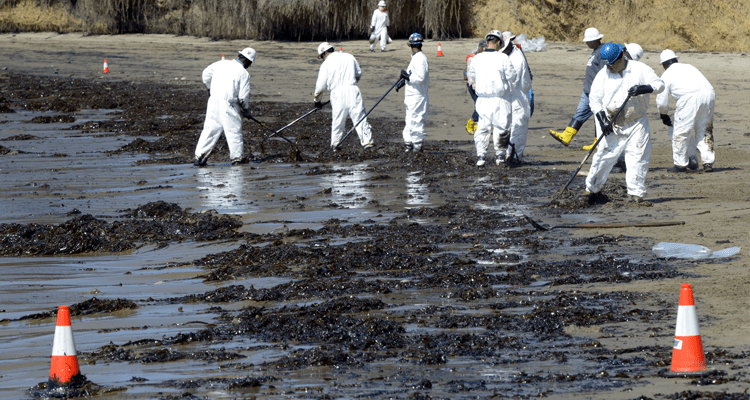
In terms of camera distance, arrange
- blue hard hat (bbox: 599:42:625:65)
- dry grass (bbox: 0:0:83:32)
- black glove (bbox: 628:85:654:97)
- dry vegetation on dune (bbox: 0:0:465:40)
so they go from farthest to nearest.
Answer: dry grass (bbox: 0:0:83:32) < dry vegetation on dune (bbox: 0:0:465:40) < blue hard hat (bbox: 599:42:625:65) < black glove (bbox: 628:85:654:97)

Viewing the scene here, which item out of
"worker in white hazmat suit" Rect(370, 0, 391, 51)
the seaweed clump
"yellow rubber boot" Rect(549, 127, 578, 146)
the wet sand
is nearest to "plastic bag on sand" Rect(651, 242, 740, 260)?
the wet sand

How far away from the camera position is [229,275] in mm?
6645

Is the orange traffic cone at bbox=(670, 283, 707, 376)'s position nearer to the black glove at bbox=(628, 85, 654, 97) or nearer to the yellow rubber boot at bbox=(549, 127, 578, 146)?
the black glove at bbox=(628, 85, 654, 97)

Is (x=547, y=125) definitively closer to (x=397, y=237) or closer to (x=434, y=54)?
(x=397, y=237)

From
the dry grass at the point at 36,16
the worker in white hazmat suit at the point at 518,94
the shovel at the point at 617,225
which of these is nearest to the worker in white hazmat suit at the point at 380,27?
the worker in white hazmat suit at the point at 518,94

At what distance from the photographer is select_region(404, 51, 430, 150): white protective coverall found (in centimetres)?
1209

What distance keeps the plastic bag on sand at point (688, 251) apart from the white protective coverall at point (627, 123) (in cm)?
192

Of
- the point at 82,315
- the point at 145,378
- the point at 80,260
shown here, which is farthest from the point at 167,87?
the point at 145,378

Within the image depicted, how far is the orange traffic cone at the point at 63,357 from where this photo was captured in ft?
14.0

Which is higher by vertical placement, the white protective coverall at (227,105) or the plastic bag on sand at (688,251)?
the white protective coverall at (227,105)

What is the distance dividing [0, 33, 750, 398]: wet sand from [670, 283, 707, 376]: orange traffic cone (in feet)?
0.36

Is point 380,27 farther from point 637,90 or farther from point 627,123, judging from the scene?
point 637,90


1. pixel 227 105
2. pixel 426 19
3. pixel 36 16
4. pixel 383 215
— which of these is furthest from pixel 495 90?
pixel 36 16

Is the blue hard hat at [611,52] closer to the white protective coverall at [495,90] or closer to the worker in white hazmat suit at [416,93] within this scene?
the white protective coverall at [495,90]
